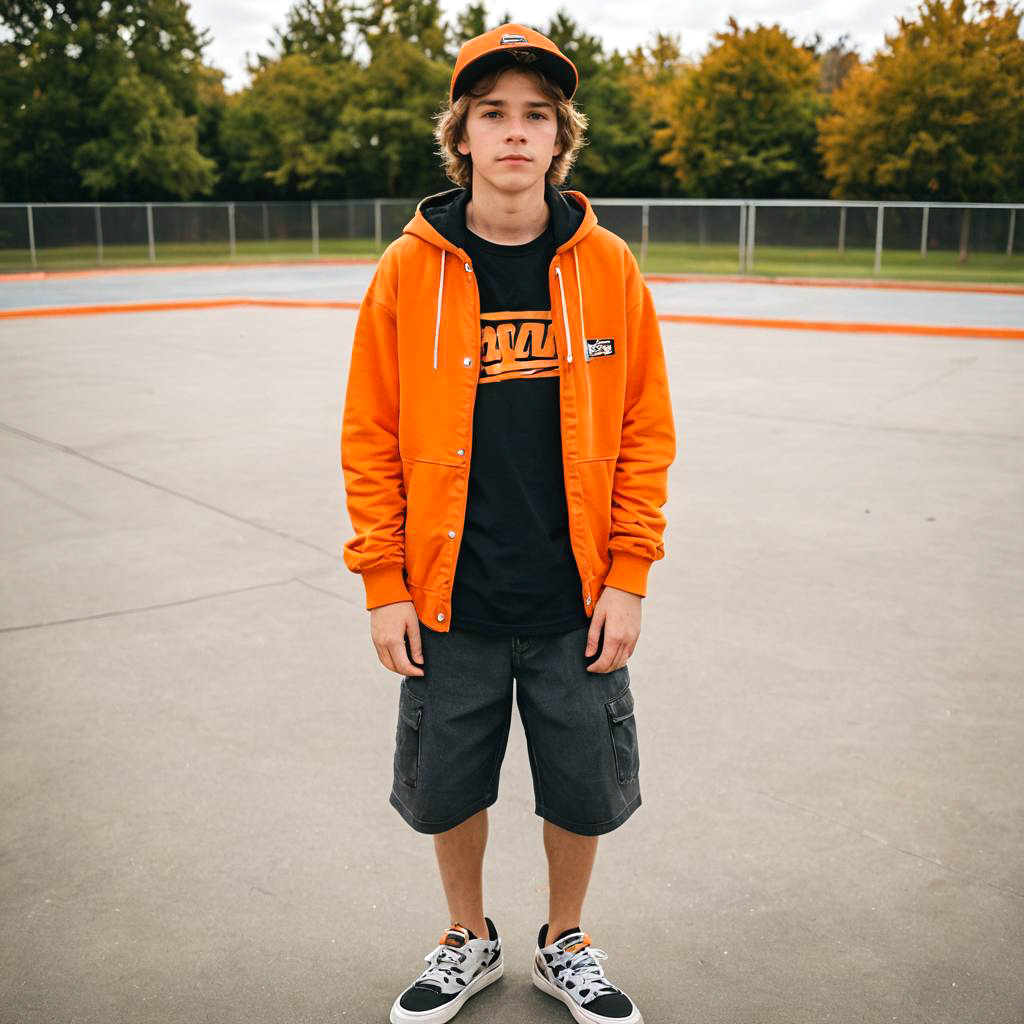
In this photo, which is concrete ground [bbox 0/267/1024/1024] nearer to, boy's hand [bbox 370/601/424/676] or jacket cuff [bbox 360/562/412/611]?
boy's hand [bbox 370/601/424/676]

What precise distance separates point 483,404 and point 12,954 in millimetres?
1639

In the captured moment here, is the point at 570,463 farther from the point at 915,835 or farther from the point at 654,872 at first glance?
the point at 915,835

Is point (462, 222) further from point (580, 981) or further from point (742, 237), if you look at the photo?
point (742, 237)

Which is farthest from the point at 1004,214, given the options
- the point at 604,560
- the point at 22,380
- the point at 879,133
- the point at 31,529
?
the point at 604,560

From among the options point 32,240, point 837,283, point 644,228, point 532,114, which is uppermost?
point 532,114

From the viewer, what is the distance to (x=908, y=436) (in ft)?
26.1

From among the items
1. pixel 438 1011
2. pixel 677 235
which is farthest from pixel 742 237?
pixel 438 1011

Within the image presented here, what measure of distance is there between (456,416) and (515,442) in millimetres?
130

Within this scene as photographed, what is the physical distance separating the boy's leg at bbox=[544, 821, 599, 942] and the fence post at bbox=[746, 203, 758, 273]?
84.2ft

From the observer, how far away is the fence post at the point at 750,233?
86.5 ft

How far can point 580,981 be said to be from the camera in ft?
7.70

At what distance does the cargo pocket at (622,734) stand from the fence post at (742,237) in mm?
25736

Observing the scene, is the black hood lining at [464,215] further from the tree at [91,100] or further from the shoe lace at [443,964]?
the tree at [91,100]

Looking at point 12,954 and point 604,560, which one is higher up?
point 604,560
